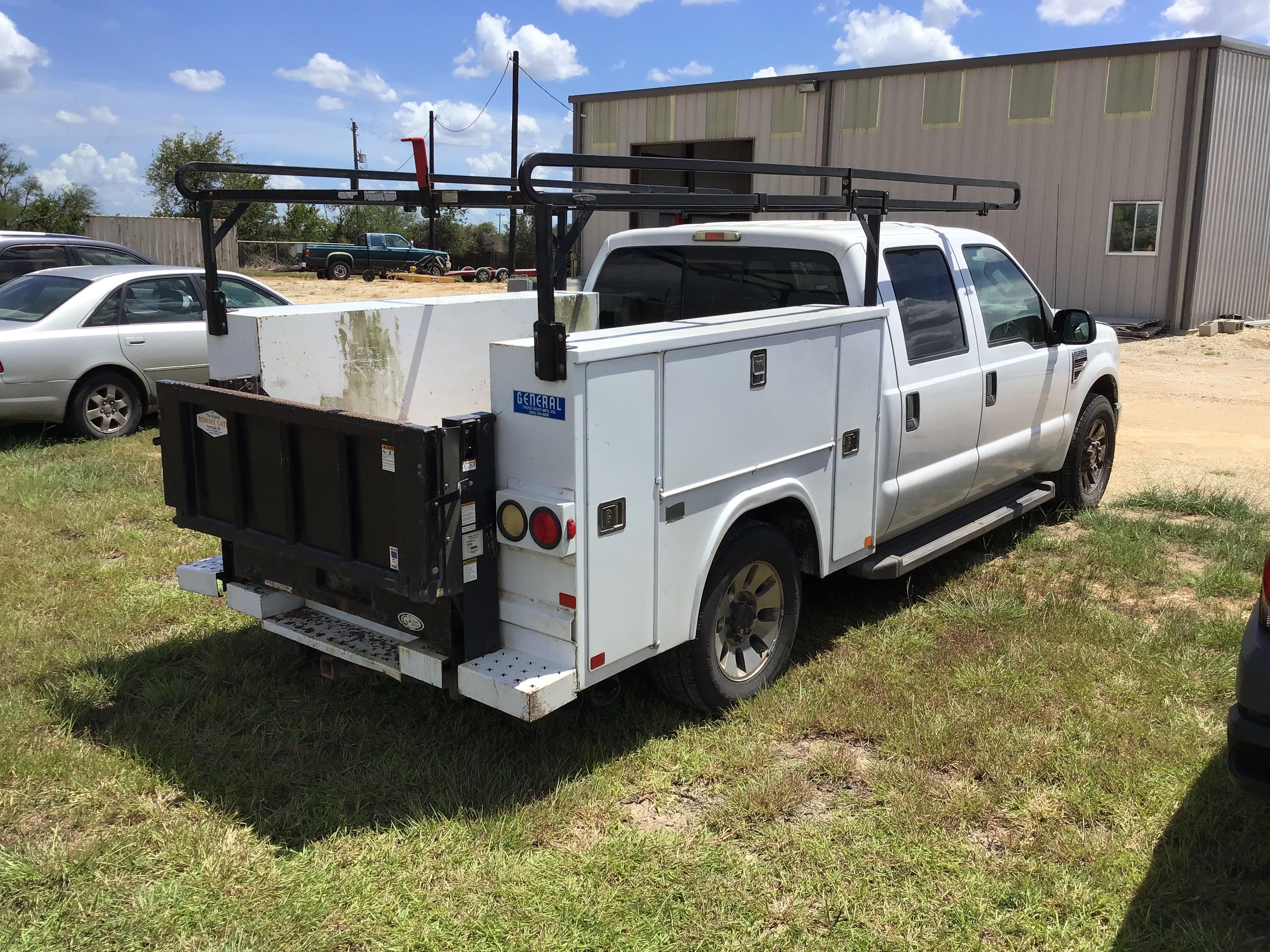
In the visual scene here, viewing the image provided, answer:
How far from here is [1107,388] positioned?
7758mm

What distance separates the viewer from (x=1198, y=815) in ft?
12.6

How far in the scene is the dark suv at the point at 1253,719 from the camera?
3.12 m

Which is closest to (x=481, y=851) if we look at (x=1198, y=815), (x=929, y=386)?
(x=1198, y=815)

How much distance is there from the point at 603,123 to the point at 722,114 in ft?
11.6

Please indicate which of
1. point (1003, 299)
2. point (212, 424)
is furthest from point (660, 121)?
point (212, 424)

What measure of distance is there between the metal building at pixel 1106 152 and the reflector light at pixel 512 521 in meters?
15.5

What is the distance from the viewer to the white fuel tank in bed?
3648mm

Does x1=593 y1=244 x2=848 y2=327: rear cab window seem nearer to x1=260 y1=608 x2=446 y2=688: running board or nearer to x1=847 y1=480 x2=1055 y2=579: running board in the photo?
x1=847 y1=480 x2=1055 y2=579: running board

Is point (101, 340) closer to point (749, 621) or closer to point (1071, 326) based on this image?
point (749, 621)

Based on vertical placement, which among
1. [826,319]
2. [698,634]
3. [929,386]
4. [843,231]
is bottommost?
[698,634]

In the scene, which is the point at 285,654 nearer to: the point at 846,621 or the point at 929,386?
the point at 846,621

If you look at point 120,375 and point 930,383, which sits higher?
point 930,383

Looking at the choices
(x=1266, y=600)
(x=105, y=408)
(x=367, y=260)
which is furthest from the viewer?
(x=367, y=260)

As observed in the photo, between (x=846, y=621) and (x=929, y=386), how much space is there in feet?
4.22
